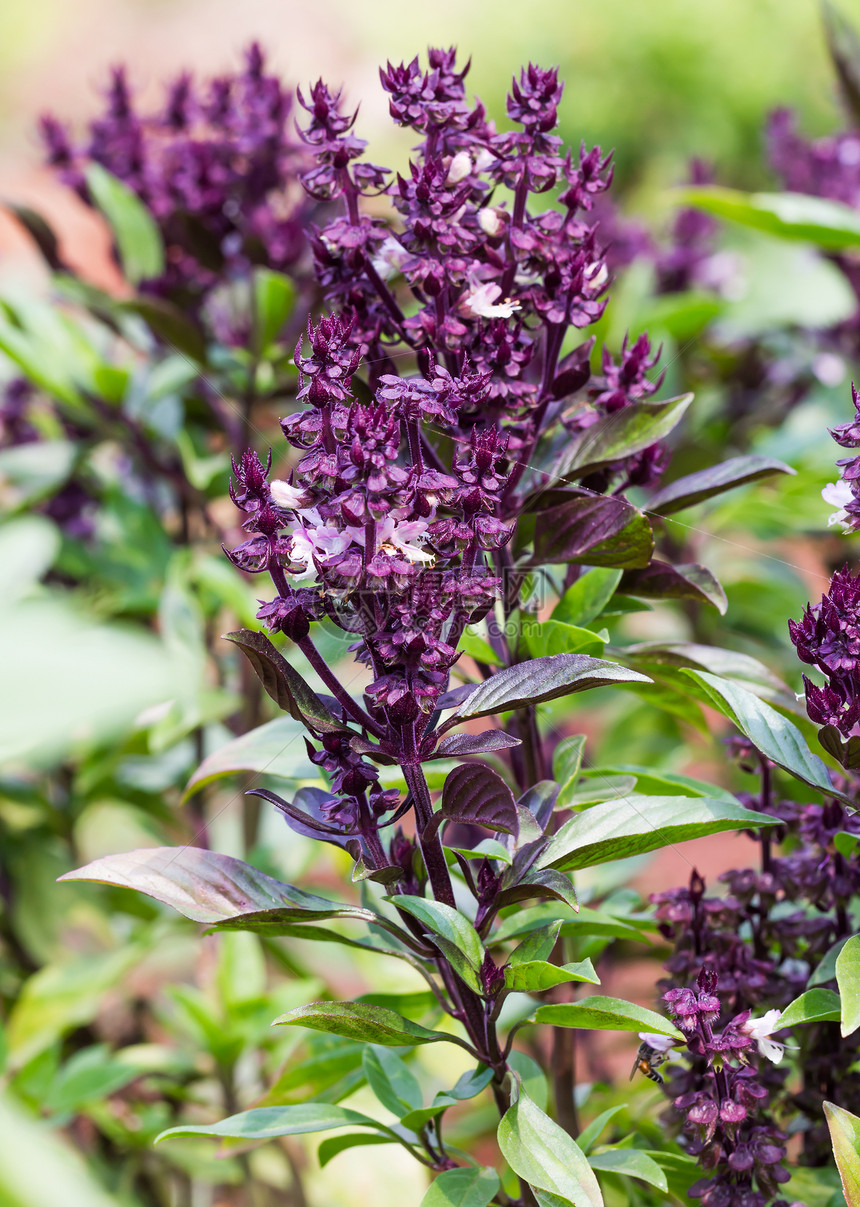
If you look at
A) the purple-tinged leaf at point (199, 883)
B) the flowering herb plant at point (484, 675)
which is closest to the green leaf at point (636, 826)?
the flowering herb plant at point (484, 675)

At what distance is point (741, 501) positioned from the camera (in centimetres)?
113

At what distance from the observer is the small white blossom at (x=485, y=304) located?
55 cm

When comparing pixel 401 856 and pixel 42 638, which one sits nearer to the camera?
pixel 42 638

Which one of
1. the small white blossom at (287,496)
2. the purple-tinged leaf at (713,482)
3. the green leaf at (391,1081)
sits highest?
the small white blossom at (287,496)

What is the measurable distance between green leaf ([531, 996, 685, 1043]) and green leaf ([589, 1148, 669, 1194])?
8 cm

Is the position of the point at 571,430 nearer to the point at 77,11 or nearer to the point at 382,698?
the point at 382,698

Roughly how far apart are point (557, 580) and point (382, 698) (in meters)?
0.28

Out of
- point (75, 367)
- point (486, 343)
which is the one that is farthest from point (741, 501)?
point (75, 367)

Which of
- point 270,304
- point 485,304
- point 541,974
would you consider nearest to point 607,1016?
point 541,974

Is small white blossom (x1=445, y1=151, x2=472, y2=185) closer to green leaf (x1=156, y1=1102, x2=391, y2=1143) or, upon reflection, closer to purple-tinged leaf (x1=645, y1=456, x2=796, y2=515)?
purple-tinged leaf (x1=645, y1=456, x2=796, y2=515)

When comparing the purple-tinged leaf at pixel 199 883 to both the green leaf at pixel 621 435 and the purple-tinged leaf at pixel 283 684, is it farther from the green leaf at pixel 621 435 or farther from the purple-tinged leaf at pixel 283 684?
the green leaf at pixel 621 435

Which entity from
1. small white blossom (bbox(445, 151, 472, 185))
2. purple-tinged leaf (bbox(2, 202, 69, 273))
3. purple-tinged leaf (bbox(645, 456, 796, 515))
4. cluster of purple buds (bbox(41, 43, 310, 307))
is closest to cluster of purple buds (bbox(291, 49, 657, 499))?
small white blossom (bbox(445, 151, 472, 185))

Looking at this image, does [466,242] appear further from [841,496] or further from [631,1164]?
[631,1164]

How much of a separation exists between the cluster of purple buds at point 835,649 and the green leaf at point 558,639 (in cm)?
10
